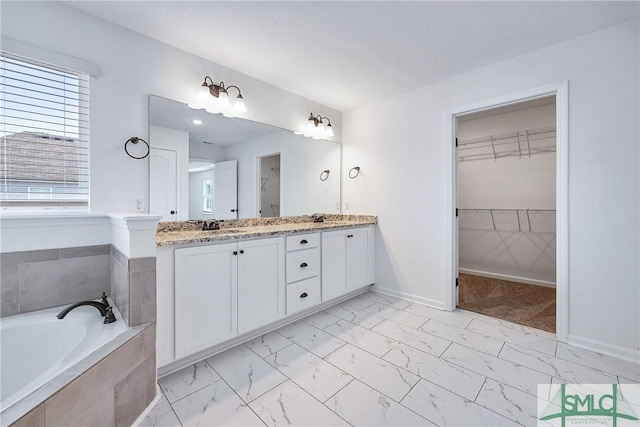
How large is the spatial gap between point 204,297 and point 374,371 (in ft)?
Answer: 3.93

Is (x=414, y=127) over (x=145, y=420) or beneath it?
over

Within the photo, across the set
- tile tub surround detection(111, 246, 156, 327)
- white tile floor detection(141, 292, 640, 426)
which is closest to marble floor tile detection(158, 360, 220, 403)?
white tile floor detection(141, 292, 640, 426)

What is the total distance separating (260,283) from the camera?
6.92ft

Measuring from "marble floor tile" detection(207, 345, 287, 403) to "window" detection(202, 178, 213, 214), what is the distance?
1154 mm

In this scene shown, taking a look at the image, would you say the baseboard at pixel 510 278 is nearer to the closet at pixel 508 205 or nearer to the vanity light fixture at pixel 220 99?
the closet at pixel 508 205

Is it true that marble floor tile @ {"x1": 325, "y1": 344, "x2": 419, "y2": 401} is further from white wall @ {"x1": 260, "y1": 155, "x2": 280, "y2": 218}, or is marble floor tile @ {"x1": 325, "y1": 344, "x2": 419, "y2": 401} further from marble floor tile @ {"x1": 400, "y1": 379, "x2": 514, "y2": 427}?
white wall @ {"x1": 260, "y1": 155, "x2": 280, "y2": 218}

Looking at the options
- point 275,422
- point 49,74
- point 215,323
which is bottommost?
point 275,422

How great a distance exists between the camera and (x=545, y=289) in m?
3.38

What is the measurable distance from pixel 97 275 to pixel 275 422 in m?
1.44

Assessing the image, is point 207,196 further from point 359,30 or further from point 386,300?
point 386,300

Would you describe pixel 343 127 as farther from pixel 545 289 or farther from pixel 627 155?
pixel 545 289

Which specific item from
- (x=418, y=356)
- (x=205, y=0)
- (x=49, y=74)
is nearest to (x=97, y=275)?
(x=49, y=74)

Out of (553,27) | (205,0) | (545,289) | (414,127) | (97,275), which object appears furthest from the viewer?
(545,289)

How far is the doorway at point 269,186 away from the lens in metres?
2.79
